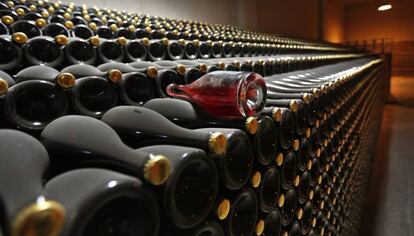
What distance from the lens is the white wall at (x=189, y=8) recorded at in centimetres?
348

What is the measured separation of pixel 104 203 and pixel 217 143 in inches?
6.5

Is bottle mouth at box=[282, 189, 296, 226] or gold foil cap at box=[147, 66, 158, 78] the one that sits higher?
gold foil cap at box=[147, 66, 158, 78]

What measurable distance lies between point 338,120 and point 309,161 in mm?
420

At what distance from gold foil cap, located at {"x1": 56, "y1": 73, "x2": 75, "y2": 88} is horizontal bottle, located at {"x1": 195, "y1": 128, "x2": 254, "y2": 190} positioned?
230mm

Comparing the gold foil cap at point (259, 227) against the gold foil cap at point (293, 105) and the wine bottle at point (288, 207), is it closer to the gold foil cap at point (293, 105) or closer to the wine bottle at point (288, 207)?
the wine bottle at point (288, 207)

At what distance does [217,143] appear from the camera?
1.23 feet

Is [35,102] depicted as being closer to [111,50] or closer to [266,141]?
[266,141]

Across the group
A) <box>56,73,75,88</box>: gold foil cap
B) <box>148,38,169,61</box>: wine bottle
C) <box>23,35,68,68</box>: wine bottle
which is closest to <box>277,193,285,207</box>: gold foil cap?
<box>56,73,75,88</box>: gold foil cap

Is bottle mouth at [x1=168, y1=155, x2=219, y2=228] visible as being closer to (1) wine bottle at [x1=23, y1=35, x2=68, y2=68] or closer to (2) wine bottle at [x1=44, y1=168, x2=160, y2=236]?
(2) wine bottle at [x1=44, y1=168, x2=160, y2=236]

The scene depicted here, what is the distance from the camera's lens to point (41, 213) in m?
0.20

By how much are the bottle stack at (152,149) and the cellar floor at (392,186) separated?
115 cm

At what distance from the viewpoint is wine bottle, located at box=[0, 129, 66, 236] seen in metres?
0.19

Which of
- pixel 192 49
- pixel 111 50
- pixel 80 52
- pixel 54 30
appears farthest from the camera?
pixel 192 49

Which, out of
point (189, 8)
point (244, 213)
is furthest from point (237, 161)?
point (189, 8)
